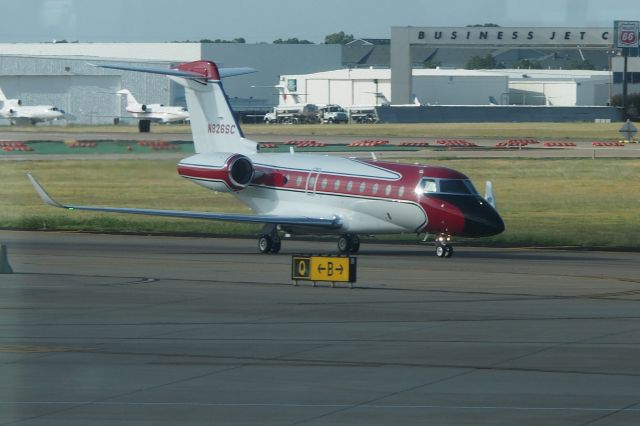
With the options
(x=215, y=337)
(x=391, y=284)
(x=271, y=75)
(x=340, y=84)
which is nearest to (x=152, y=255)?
(x=391, y=284)

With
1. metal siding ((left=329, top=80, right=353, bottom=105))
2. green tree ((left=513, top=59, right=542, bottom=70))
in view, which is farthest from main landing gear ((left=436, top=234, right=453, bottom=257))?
green tree ((left=513, top=59, right=542, bottom=70))

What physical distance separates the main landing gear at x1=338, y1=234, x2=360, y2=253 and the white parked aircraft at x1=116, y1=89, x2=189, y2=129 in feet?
80.5

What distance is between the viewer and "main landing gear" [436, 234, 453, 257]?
1387 inches

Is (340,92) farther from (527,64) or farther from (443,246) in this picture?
(443,246)

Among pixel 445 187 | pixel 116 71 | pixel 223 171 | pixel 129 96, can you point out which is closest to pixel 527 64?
pixel 129 96

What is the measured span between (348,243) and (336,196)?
1.54m

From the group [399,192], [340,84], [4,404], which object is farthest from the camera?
[340,84]

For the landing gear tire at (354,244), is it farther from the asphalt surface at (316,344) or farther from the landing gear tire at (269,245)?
the asphalt surface at (316,344)

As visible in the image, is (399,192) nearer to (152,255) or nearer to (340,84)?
(152,255)

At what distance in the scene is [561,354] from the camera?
18688mm

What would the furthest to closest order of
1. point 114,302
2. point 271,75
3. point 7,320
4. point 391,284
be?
point 271,75
point 391,284
point 114,302
point 7,320

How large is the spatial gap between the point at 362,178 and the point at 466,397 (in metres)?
20.3

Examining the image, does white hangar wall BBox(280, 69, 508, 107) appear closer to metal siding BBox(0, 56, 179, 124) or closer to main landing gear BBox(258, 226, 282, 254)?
metal siding BBox(0, 56, 179, 124)

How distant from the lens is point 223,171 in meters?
37.1
